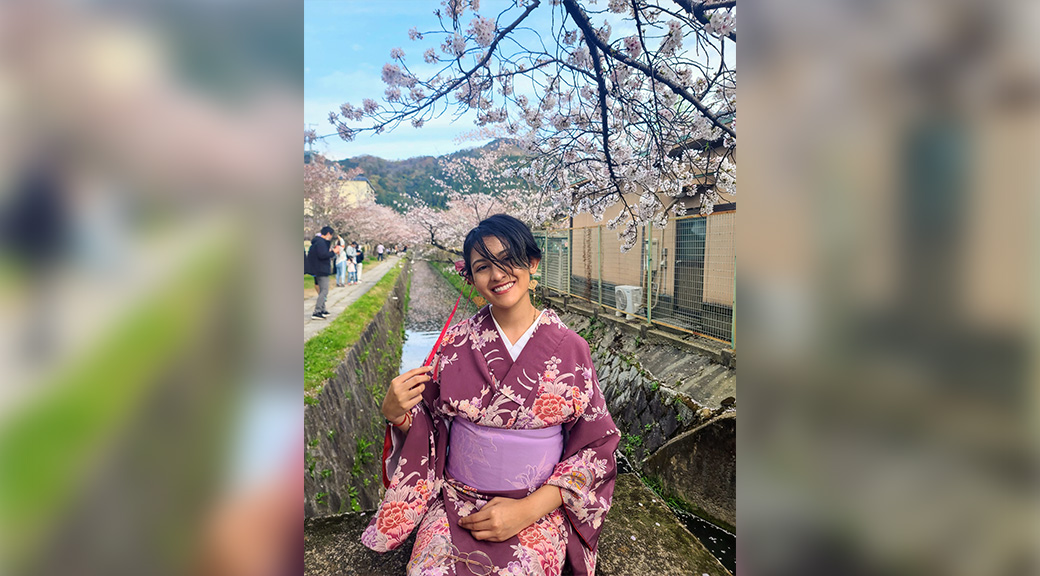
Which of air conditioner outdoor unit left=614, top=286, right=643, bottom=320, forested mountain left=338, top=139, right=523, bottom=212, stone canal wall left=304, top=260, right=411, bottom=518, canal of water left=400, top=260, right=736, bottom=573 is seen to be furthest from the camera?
forested mountain left=338, top=139, right=523, bottom=212

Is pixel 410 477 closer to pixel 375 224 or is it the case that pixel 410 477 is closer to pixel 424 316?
pixel 424 316

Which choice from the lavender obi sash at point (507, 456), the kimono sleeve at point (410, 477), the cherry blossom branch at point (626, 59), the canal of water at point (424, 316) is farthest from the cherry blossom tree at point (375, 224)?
the lavender obi sash at point (507, 456)

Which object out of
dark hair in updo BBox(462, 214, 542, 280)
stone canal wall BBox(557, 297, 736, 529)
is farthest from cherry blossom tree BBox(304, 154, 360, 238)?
dark hair in updo BBox(462, 214, 542, 280)

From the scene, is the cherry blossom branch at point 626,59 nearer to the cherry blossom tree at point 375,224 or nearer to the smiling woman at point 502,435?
the smiling woman at point 502,435

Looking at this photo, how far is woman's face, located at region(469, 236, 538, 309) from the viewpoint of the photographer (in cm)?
191

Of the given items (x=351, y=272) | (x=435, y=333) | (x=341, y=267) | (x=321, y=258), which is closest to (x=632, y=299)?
(x=321, y=258)

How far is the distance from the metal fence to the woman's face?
8.62 ft

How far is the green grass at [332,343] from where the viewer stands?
4.84m

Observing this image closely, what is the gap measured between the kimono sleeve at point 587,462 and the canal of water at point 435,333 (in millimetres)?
687

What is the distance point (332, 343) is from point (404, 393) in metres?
4.97
